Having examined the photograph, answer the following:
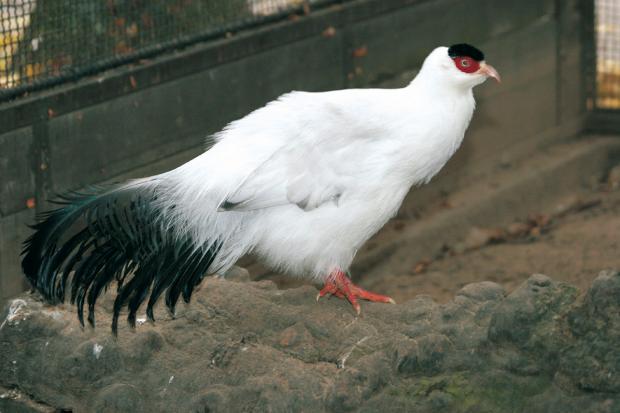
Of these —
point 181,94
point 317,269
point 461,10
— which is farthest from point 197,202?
point 461,10

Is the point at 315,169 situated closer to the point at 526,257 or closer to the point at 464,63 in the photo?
the point at 464,63

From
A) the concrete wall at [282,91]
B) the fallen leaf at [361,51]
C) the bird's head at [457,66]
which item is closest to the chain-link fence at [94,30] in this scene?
the concrete wall at [282,91]

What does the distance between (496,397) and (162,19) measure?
3.34 m

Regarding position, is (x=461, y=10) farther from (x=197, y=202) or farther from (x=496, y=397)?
(x=496, y=397)

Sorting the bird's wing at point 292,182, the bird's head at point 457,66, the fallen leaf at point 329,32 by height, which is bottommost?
the bird's wing at point 292,182

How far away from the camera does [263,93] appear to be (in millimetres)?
6621

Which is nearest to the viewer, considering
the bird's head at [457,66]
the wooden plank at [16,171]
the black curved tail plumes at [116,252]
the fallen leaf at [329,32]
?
the black curved tail plumes at [116,252]

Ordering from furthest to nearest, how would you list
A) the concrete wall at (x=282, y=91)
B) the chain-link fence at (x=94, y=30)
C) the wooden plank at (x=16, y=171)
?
the chain-link fence at (x=94, y=30) → the concrete wall at (x=282, y=91) → the wooden plank at (x=16, y=171)

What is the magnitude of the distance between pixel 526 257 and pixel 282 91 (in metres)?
1.82

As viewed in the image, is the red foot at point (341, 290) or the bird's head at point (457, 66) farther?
the red foot at point (341, 290)

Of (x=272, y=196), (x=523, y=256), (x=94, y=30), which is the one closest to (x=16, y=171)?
(x=94, y=30)

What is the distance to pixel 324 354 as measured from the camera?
14.2 ft

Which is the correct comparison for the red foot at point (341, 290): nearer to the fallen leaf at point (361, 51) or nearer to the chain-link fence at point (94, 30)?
the chain-link fence at point (94, 30)

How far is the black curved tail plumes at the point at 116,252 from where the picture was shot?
14.5ft
